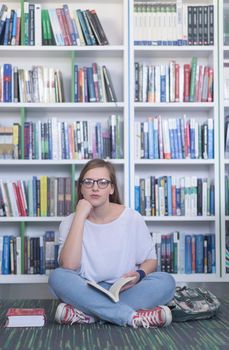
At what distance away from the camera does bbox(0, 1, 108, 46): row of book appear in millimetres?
3678

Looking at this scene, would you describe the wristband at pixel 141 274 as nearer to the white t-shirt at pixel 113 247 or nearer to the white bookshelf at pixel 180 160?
the white t-shirt at pixel 113 247

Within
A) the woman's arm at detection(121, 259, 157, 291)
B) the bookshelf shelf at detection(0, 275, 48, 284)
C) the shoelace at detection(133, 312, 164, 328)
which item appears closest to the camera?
the shoelace at detection(133, 312, 164, 328)

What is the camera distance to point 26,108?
3750 millimetres

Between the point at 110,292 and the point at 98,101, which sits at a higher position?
the point at 98,101

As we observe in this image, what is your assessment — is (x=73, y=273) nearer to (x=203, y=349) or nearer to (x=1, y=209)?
(x=203, y=349)

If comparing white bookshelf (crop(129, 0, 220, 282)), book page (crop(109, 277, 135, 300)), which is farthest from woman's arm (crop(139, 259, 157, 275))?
white bookshelf (crop(129, 0, 220, 282))

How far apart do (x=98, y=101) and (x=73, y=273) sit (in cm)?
138

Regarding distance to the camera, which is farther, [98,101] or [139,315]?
[98,101]

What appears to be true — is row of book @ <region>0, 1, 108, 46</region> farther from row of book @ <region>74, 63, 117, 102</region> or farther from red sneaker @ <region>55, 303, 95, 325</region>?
red sneaker @ <region>55, 303, 95, 325</region>

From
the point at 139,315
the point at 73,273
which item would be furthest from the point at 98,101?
the point at 139,315

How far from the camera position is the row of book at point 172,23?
3.69 meters

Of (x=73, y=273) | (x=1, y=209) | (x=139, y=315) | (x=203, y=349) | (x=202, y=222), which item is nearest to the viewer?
(x=203, y=349)

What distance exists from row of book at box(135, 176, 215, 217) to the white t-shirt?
79 centimetres

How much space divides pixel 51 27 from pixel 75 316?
1917mm
